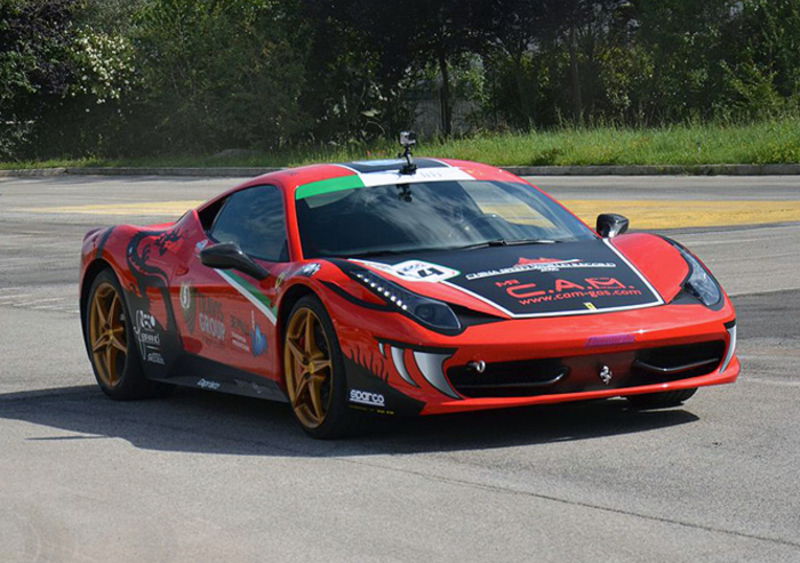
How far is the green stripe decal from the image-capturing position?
7902 millimetres

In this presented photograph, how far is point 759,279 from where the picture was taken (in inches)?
492

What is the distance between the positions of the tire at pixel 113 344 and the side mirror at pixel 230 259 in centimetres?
129

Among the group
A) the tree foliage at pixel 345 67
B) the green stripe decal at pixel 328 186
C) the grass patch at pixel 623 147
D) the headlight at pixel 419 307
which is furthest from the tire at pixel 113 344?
the tree foliage at pixel 345 67

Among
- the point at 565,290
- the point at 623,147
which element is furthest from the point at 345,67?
the point at 565,290

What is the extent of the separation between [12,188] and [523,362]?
32.8 meters

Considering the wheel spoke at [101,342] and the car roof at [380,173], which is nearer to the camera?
the car roof at [380,173]

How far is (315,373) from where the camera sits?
6.97 metres

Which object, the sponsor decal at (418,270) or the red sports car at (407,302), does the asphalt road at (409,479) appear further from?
the sponsor decal at (418,270)

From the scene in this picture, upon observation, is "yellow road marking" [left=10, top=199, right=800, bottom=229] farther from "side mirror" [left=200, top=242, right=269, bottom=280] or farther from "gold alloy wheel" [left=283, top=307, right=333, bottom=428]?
"gold alloy wheel" [left=283, top=307, right=333, bottom=428]

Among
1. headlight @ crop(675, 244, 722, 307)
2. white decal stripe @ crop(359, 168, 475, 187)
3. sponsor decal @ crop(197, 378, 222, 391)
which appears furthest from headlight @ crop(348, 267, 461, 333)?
sponsor decal @ crop(197, 378, 222, 391)

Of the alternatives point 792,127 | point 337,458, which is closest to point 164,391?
point 337,458

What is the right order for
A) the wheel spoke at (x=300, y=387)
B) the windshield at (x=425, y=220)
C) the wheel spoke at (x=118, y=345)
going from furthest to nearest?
1. the wheel spoke at (x=118, y=345)
2. the windshield at (x=425, y=220)
3. the wheel spoke at (x=300, y=387)

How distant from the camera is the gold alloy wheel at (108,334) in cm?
888

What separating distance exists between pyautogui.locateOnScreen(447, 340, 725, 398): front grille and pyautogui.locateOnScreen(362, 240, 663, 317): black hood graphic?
0.21 meters
